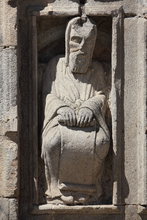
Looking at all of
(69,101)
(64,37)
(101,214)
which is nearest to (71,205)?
(101,214)

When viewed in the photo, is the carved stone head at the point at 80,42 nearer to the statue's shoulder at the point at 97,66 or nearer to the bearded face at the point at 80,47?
the bearded face at the point at 80,47

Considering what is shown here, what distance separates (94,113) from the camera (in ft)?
34.3

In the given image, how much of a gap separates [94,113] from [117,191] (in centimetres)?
82

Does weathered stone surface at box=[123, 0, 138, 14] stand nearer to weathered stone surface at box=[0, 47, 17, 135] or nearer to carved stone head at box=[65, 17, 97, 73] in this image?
carved stone head at box=[65, 17, 97, 73]

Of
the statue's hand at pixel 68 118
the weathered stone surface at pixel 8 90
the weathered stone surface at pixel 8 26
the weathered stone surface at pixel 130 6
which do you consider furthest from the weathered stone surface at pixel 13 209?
the weathered stone surface at pixel 130 6

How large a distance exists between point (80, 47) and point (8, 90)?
84 centimetres

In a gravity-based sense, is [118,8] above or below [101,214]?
above

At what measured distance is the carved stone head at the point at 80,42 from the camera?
34.6 ft

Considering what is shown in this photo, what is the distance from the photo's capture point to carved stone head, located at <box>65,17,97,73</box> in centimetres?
1055

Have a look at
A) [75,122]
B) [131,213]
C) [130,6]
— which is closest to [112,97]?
[75,122]

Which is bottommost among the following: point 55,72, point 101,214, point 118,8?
point 101,214

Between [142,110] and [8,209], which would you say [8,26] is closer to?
[142,110]

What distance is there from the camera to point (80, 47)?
10.5m

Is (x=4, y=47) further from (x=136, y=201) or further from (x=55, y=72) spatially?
(x=136, y=201)
